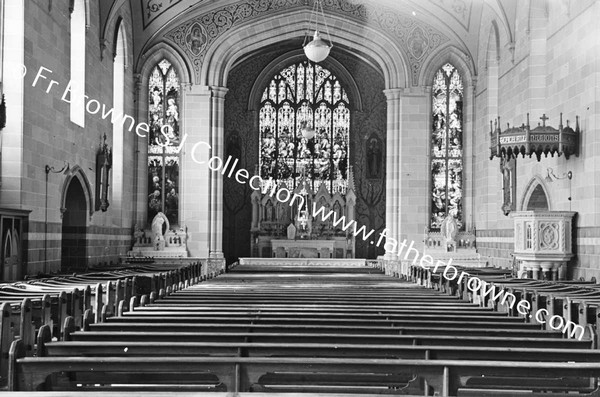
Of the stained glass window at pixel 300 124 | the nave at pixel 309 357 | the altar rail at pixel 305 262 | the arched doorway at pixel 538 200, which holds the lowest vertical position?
the altar rail at pixel 305 262

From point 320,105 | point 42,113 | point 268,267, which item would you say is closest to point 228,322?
point 42,113

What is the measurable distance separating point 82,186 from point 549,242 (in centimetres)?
1046

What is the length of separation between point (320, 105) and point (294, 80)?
1345mm

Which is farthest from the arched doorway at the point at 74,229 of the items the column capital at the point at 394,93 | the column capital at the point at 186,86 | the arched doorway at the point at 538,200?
the arched doorway at the point at 538,200

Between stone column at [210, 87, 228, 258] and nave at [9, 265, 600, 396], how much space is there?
1600 cm

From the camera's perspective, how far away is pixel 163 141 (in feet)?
78.8

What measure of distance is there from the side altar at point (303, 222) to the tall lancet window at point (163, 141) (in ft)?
13.9

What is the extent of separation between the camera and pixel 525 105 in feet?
59.5

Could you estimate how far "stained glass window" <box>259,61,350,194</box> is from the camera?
29.3 metres

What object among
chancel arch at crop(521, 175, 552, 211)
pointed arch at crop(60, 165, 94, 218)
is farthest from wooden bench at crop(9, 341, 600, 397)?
chancel arch at crop(521, 175, 552, 211)

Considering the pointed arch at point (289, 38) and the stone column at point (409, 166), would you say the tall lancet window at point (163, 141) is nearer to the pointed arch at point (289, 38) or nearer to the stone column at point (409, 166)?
the pointed arch at point (289, 38)

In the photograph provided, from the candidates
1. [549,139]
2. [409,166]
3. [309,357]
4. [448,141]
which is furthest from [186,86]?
[309,357]

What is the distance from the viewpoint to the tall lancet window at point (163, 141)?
23.9 metres

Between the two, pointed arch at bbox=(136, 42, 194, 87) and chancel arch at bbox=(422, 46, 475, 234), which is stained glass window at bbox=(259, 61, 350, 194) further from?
pointed arch at bbox=(136, 42, 194, 87)
